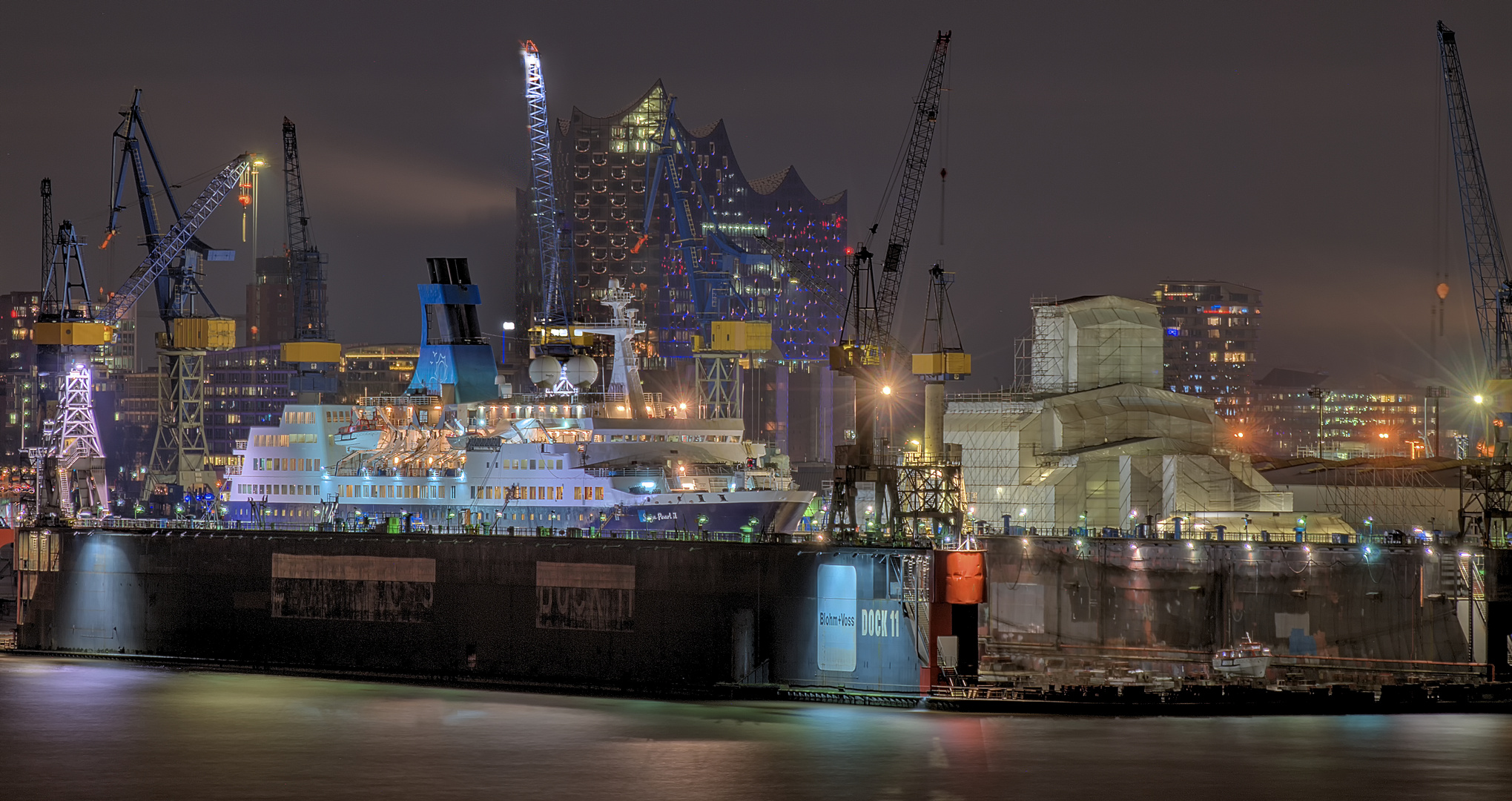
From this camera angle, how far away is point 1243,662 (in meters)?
72.7

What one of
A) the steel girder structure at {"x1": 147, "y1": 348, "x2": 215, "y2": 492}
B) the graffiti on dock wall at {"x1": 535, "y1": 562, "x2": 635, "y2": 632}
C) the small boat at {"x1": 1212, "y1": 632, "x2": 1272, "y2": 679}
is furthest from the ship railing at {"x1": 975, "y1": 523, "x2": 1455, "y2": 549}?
the steel girder structure at {"x1": 147, "y1": 348, "x2": 215, "y2": 492}

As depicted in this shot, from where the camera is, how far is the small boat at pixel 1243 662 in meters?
72.2

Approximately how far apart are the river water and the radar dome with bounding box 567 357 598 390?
30596 millimetres

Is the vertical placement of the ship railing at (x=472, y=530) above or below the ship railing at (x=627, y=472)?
below

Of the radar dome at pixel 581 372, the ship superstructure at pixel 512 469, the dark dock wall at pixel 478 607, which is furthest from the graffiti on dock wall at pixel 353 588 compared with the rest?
the radar dome at pixel 581 372

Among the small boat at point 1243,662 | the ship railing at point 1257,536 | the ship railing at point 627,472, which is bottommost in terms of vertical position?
the small boat at point 1243,662

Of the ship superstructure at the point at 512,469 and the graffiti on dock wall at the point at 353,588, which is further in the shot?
the ship superstructure at the point at 512,469

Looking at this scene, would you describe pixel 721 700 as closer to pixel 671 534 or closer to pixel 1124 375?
pixel 671 534

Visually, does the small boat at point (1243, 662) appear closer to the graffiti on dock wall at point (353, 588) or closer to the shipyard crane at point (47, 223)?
the graffiti on dock wall at point (353, 588)

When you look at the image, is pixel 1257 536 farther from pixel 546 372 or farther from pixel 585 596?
pixel 546 372

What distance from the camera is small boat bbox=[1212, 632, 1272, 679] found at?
7225 centimetres

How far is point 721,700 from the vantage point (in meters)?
69.5

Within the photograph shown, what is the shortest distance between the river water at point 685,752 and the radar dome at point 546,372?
104 ft

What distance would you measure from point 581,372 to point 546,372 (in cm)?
264
